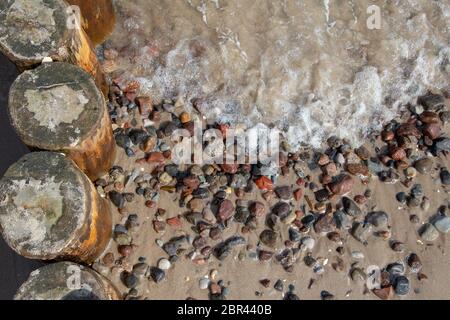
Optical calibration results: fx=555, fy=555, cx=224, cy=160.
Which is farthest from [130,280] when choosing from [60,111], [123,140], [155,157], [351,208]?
[351,208]

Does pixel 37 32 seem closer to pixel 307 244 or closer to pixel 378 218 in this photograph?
pixel 307 244

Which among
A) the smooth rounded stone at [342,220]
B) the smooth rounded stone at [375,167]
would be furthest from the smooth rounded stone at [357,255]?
the smooth rounded stone at [375,167]

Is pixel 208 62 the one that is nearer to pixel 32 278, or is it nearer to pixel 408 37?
pixel 408 37

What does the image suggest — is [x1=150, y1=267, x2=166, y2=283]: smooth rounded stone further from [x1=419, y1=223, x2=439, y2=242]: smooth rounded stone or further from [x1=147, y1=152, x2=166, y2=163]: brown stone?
[x1=419, y1=223, x2=439, y2=242]: smooth rounded stone

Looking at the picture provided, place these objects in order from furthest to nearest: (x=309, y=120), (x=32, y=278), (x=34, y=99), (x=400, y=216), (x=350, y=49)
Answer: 1. (x=350, y=49)
2. (x=309, y=120)
3. (x=400, y=216)
4. (x=34, y=99)
5. (x=32, y=278)
